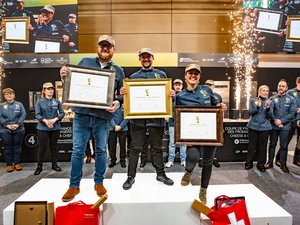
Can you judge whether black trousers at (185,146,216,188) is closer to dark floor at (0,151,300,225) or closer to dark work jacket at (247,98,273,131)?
dark floor at (0,151,300,225)

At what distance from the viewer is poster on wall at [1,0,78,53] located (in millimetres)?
6582

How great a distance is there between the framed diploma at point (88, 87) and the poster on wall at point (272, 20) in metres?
5.49

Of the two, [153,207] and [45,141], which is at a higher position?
[45,141]

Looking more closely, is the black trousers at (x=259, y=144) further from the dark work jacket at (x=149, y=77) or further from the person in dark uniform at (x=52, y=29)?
the person in dark uniform at (x=52, y=29)

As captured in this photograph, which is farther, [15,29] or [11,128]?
[15,29]

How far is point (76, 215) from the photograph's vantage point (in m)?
2.15

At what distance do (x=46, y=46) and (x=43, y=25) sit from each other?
1.60 ft

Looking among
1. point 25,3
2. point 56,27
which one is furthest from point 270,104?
point 25,3

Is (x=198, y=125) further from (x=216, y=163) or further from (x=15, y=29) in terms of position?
(x=15, y=29)

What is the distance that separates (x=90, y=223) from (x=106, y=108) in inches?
35.5

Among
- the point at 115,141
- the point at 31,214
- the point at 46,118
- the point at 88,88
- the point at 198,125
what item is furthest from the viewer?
the point at 115,141

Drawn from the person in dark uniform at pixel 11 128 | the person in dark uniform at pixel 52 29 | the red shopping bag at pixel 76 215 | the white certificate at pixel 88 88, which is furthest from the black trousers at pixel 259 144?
the person in dark uniform at pixel 52 29

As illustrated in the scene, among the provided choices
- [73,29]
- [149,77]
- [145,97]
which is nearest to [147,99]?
[145,97]

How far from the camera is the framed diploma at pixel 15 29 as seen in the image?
6406 millimetres
